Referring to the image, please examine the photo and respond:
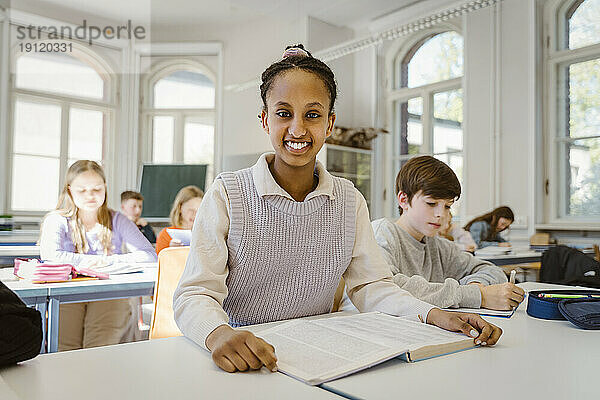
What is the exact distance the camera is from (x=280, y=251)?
3.88 feet

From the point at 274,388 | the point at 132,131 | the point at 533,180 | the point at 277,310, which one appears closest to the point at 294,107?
the point at 277,310

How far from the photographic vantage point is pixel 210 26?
7539 mm

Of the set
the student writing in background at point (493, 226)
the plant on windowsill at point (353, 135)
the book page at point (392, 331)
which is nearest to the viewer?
the book page at point (392, 331)

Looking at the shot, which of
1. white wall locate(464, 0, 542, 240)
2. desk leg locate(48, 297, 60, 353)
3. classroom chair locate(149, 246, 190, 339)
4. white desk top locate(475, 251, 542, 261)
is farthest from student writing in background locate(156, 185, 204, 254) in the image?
white wall locate(464, 0, 542, 240)

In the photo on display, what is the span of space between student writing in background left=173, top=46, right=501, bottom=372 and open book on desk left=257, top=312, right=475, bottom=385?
0.10 m

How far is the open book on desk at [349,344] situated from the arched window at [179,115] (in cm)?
647

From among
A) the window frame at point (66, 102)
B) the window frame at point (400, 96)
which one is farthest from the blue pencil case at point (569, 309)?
the window frame at point (66, 102)

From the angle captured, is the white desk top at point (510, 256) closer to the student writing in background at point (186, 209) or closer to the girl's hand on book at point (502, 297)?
the student writing in background at point (186, 209)

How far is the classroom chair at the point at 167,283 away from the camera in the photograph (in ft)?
5.64

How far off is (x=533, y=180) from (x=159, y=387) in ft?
17.1

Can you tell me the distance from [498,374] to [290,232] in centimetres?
55

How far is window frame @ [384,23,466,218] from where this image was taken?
21.2ft

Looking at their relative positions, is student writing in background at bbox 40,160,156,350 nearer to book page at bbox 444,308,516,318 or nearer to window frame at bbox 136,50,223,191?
book page at bbox 444,308,516,318

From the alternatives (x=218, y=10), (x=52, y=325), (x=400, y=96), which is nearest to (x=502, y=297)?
(x=52, y=325)
